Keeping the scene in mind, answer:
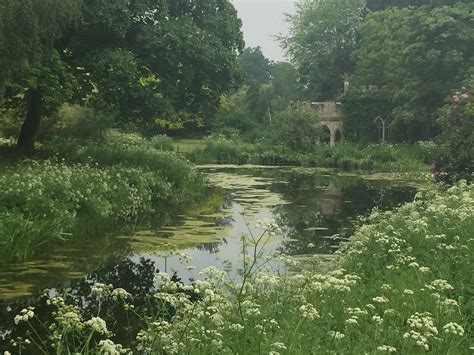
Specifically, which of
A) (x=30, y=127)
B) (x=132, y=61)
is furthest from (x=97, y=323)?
(x=30, y=127)

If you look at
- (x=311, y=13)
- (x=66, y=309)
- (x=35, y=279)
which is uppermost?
(x=311, y=13)

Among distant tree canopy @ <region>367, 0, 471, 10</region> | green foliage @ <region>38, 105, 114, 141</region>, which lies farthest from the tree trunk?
distant tree canopy @ <region>367, 0, 471, 10</region>

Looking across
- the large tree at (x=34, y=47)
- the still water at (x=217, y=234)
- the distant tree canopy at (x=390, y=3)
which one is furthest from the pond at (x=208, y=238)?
the distant tree canopy at (x=390, y=3)

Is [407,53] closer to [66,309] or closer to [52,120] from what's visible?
[52,120]

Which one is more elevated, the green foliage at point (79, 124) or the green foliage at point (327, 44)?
the green foliage at point (327, 44)

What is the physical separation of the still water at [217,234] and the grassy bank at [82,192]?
48cm


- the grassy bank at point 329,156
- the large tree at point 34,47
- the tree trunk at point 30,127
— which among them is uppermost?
the large tree at point 34,47

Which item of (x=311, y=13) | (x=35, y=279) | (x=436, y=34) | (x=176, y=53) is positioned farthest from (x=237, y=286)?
(x=311, y=13)

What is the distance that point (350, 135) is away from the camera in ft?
174

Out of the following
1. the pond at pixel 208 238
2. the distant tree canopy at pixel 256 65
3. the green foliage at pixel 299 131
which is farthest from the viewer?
the distant tree canopy at pixel 256 65

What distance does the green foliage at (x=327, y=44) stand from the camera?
62750mm

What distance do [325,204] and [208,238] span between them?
9.18 metres

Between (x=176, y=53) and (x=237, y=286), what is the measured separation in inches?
592

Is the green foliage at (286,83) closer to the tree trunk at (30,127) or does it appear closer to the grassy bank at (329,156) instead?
the grassy bank at (329,156)
